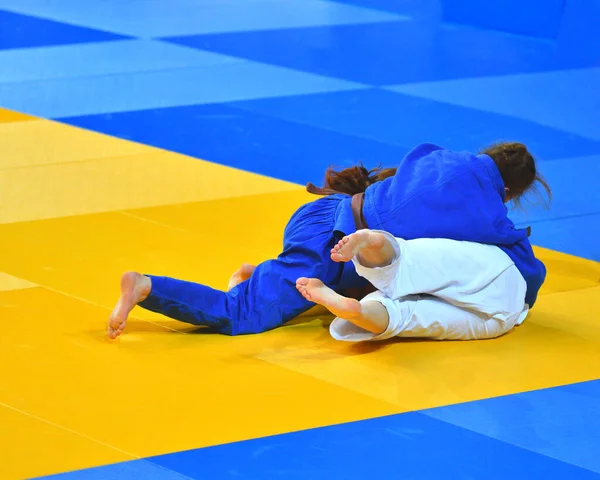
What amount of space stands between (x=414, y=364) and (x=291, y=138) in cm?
388

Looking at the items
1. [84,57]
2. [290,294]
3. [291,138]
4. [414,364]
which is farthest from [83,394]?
[84,57]

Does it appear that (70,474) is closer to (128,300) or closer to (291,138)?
(128,300)

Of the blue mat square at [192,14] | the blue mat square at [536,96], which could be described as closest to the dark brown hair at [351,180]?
the blue mat square at [536,96]

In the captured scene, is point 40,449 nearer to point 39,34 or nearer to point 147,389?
point 147,389

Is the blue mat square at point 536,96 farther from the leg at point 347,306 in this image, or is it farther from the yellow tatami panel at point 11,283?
the yellow tatami panel at point 11,283

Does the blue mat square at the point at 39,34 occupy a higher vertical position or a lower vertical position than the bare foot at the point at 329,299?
higher

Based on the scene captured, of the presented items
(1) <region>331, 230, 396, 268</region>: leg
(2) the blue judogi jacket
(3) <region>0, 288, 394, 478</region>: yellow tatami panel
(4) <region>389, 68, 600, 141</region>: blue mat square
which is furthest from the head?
(4) <region>389, 68, 600, 141</region>: blue mat square

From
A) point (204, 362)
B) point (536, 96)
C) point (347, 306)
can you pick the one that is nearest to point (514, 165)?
point (347, 306)

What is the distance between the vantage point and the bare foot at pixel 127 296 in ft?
15.7

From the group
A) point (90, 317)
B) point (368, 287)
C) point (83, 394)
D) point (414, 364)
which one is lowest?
point (83, 394)

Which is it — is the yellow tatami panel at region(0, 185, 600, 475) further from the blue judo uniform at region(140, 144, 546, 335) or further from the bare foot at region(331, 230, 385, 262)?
the bare foot at region(331, 230, 385, 262)

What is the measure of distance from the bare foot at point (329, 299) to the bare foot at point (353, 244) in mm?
148

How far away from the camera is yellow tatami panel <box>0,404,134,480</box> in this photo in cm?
388

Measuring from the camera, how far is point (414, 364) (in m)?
4.85
